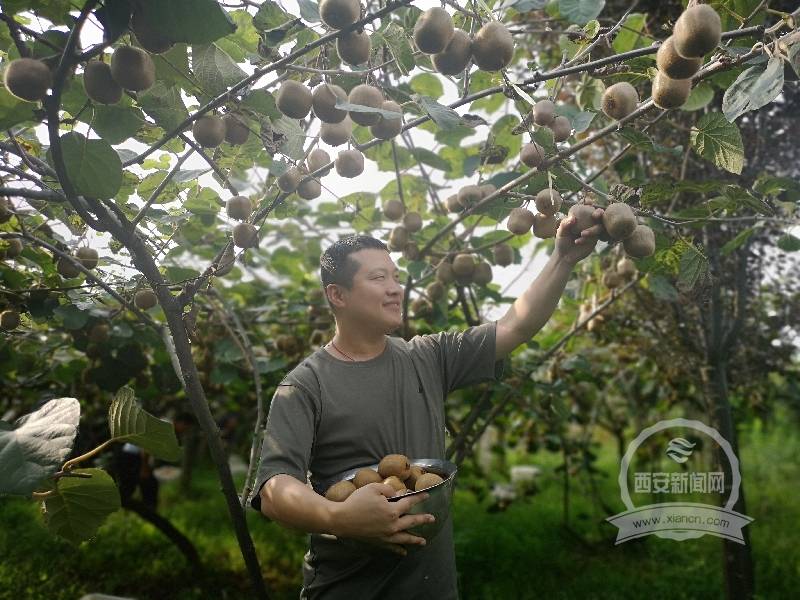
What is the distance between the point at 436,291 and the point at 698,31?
4.04ft

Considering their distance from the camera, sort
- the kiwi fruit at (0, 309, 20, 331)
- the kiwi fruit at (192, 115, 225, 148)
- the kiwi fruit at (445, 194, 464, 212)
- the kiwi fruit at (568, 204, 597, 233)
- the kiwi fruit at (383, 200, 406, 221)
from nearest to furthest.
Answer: the kiwi fruit at (192, 115, 225, 148), the kiwi fruit at (568, 204, 597, 233), the kiwi fruit at (0, 309, 20, 331), the kiwi fruit at (445, 194, 464, 212), the kiwi fruit at (383, 200, 406, 221)

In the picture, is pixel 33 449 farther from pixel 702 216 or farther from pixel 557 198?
pixel 702 216

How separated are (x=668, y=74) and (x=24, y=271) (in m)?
1.95

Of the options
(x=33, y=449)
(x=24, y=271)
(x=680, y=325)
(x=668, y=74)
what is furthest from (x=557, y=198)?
(x=24, y=271)

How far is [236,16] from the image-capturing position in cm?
135

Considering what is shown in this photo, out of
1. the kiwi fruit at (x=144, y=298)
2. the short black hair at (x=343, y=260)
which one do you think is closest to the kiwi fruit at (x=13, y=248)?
the kiwi fruit at (x=144, y=298)

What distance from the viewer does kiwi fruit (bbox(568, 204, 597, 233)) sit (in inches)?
50.7

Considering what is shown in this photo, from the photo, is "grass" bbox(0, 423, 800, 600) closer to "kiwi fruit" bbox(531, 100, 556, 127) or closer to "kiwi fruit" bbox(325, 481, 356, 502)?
"kiwi fruit" bbox(325, 481, 356, 502)

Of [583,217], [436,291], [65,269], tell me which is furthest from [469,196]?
[65,269]

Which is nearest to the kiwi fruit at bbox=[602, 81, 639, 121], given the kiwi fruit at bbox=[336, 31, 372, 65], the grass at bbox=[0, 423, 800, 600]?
the kiwi fruit at bbox=[336, 31, 372, 65]

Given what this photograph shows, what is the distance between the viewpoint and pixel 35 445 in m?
1.02

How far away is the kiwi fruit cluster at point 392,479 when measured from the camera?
3.67 feet

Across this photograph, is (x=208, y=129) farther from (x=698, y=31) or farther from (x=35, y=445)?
(x=698, y=31)

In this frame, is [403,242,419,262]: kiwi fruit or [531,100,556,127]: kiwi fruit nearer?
[531,100,556,127]: kiwi fruit
